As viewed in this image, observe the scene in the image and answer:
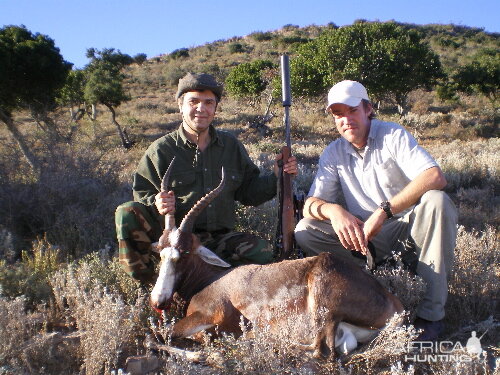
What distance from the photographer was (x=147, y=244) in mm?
3922

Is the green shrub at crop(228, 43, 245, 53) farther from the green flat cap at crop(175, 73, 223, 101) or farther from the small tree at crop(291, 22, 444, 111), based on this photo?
the green flat cap at crop(175, 73, 223, 101)

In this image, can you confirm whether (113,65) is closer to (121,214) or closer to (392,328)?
(121,214)

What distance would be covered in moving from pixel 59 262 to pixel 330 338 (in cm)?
339

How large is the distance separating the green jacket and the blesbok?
0.91 metres

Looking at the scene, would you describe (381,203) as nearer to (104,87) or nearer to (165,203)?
(165,203)

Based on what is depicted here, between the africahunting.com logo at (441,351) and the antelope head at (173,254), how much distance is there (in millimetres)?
1468

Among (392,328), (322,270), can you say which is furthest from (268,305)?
(392,328)

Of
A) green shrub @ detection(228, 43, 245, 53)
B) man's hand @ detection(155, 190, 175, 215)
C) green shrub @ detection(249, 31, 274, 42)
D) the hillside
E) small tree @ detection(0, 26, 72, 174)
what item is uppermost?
green shrub @ detection(249, 31, 274, 42)

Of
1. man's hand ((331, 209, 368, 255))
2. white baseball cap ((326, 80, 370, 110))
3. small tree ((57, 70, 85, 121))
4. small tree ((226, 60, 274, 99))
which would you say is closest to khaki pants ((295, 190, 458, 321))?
man's hand ((331, 209, 368, 255))

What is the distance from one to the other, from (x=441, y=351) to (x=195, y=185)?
2539 millimetres

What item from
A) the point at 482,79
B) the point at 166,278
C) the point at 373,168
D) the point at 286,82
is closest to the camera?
the point at 166,278

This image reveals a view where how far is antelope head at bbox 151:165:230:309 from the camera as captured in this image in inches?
120

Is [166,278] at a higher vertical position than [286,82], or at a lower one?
lower

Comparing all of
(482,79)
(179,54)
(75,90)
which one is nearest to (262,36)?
(179,54)
